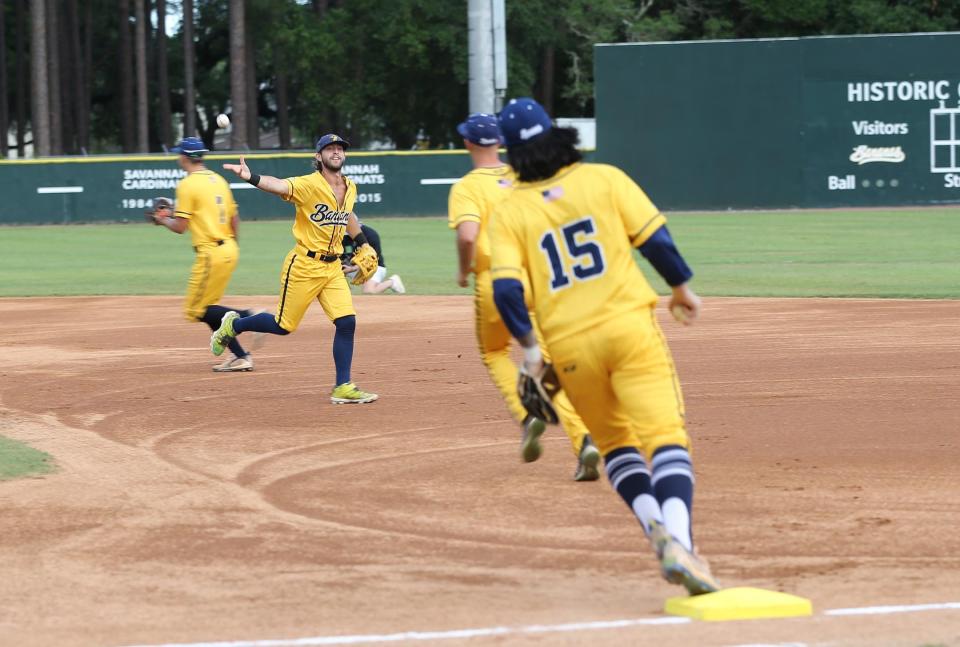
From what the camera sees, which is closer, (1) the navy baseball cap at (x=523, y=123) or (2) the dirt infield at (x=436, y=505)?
(2) the dirt infield at (x=436, y=505)

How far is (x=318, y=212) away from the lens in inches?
431

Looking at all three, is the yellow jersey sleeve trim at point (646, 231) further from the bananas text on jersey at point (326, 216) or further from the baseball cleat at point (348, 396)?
the bananas text on jersey at point (326, 216)

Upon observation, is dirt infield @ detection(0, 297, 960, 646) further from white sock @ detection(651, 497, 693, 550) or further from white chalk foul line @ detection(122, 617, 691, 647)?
white sock @ detection(651, 497, 693, 550)

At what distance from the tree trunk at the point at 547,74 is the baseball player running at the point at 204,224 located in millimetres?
45426

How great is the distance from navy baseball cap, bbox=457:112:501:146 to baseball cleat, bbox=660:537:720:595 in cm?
346

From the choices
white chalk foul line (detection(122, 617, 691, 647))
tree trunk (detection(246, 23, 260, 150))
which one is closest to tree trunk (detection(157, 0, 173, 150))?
tree trunk (detection(246, 23, 260, 150))

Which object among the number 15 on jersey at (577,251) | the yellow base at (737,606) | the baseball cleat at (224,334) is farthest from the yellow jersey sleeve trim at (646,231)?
the baseball cleat at (224,334)

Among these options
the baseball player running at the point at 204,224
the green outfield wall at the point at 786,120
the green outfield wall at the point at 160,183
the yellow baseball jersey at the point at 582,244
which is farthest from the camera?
the green outfield wall at the point at 786,120

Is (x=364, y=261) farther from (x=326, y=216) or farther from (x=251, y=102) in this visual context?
(x=251, y=102)

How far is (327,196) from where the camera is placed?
1091 cm

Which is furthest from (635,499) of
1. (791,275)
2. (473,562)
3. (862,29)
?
(862,29)

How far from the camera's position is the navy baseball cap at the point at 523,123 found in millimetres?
5762

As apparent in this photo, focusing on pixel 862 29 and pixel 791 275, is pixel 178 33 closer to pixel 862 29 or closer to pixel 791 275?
pixel 862 29

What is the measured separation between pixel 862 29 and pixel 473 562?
51.3 meters
